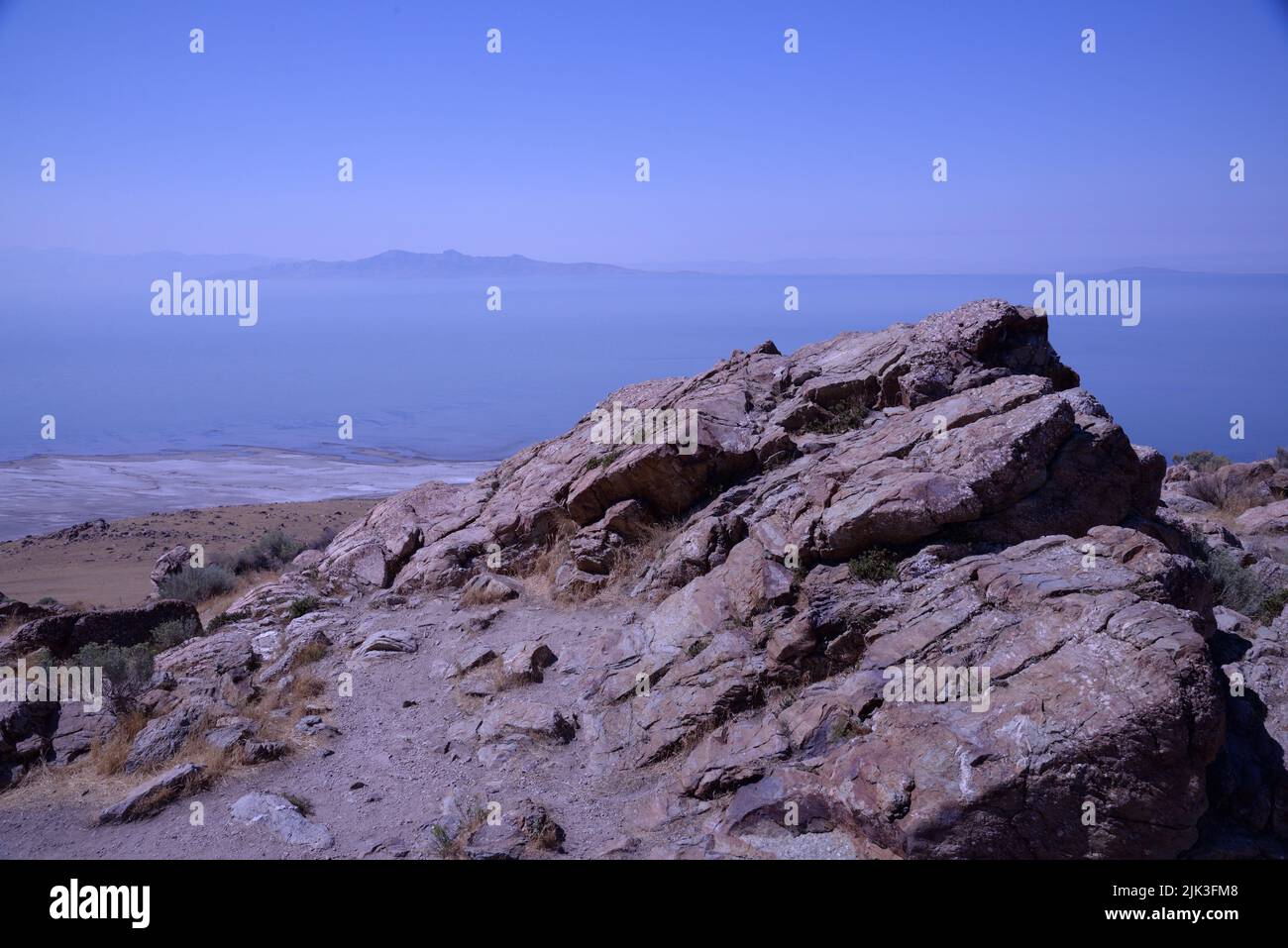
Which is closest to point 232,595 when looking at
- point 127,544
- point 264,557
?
point 264,557

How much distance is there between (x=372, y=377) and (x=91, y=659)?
4950 inches

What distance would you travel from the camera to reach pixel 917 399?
12344 millimetres

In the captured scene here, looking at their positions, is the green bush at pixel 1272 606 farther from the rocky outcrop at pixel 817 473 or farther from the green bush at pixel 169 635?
the green bush at pixel 169 635

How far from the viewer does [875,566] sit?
9.84 m

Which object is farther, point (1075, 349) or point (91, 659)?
point (1075, 349)

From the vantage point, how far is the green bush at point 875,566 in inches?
384

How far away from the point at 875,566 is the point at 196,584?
16.4 m

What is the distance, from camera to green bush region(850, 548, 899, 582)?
32.0ft

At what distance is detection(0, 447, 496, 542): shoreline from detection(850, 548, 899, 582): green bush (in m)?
40.2

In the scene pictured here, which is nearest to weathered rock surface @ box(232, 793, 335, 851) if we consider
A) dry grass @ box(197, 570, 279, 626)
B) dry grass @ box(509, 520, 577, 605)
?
dry grass @ box(509, 520, 577, 605)

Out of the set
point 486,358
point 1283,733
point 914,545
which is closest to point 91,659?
point 914,545

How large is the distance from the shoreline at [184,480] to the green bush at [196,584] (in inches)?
922

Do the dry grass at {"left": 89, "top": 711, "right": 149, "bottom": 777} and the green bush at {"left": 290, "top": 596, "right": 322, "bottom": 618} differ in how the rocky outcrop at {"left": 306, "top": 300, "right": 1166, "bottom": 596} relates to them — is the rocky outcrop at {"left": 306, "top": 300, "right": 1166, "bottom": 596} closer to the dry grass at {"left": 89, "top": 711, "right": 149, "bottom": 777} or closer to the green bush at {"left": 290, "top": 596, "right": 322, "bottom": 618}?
the green bush at {"left": 290, "top": 596, "right": 322, "bottom": 618}
